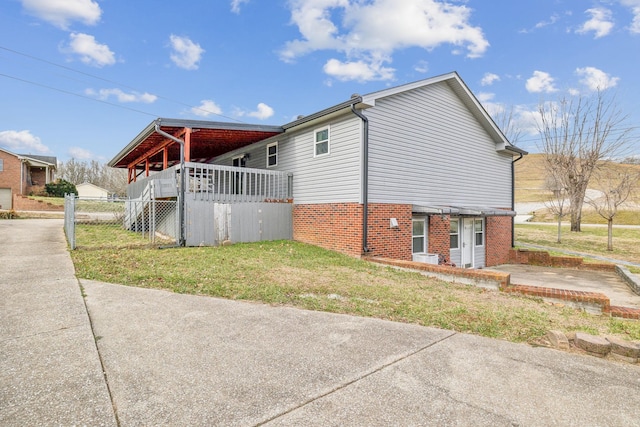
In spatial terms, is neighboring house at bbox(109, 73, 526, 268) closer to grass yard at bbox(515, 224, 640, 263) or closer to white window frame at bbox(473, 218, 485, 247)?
white window frame at bbox(473, 218, 485, 247)

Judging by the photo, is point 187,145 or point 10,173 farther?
point 10,173

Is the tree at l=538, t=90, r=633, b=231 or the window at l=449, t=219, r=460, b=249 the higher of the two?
the tree at l=538, t=90, r=633, b=231

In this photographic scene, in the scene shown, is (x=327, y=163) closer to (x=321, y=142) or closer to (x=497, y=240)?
(x=321, y=142)

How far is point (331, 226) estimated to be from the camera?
10125mm

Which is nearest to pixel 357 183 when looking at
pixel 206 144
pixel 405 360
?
pixel 405 360

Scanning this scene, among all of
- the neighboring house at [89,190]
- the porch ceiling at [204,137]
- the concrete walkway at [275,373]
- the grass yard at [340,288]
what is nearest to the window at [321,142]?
the porch ceiling at [204,137]

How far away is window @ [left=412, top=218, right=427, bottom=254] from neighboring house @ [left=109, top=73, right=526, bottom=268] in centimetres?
3

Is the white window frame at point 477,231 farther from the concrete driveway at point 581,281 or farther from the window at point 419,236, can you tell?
the window at point 419,236

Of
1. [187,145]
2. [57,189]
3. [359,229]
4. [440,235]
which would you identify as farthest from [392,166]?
[57,189]

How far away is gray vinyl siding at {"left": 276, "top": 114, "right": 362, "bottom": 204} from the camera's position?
372 inches

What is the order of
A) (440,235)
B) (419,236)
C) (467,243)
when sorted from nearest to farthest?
(419,236) → (440,235) → (467,243)

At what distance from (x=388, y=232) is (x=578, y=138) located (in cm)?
2133

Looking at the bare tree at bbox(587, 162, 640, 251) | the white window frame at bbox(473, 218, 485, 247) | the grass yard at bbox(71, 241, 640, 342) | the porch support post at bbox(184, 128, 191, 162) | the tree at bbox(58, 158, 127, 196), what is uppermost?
the tree at bbox(58, 158, 127, 196)

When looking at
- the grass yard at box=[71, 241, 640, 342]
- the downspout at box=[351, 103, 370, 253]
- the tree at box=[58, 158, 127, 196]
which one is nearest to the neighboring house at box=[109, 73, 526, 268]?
the downspout at box=[351, 103, 370, 253]
